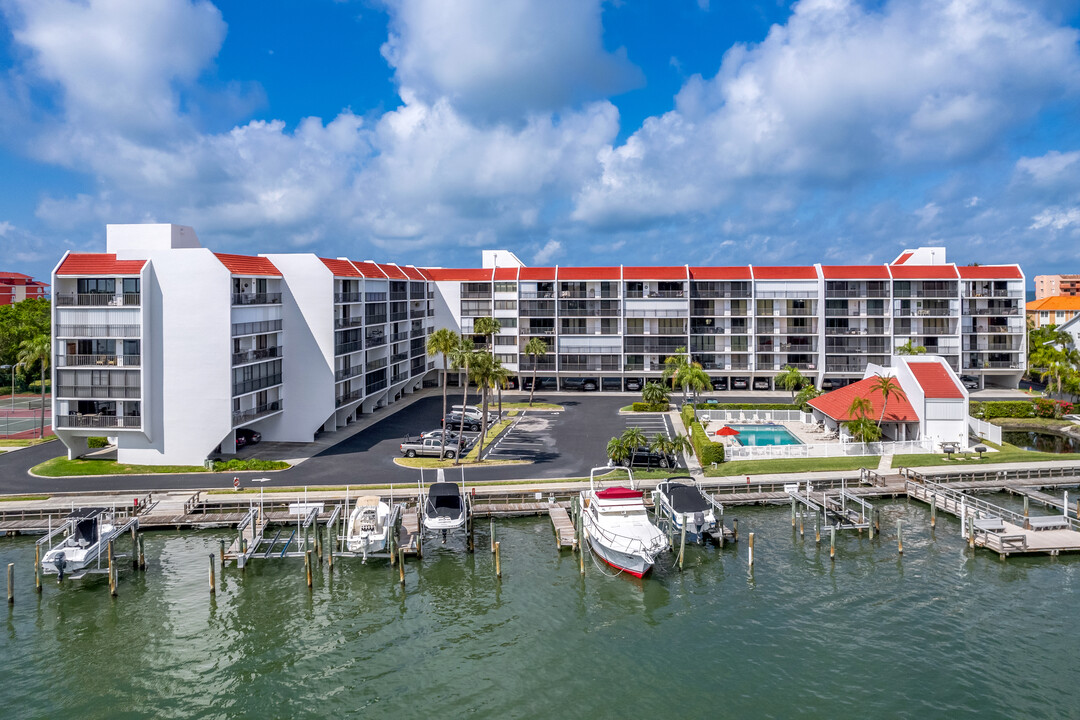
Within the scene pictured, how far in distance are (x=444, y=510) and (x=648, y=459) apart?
20240 millimetres

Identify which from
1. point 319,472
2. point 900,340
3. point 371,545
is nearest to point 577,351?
point 900,340

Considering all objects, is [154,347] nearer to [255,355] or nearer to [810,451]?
[255,355]

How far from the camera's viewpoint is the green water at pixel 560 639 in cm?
3128

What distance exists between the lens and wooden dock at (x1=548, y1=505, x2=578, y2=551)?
47156 millimetres

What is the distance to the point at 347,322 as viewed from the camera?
264 ft

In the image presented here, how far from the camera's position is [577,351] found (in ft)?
364

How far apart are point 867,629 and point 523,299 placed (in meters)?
80.1

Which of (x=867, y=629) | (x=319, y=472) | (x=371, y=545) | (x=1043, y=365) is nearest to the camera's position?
(x=867, y=629)

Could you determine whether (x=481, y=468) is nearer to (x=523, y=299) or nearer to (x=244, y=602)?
(x=244, y=602)

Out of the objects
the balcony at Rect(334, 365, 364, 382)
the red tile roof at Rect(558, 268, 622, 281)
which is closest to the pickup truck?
the balcony at Rect(334, 365, 364, 382)

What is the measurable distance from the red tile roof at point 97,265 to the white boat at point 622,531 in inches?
1609

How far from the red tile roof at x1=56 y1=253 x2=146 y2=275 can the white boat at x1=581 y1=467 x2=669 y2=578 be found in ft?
134

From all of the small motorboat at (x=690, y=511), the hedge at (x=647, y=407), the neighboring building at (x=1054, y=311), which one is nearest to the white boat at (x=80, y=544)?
the small motorboat at (x=690, y=511)

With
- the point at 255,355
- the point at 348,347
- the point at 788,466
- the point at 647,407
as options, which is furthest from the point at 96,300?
the point at 647,407
